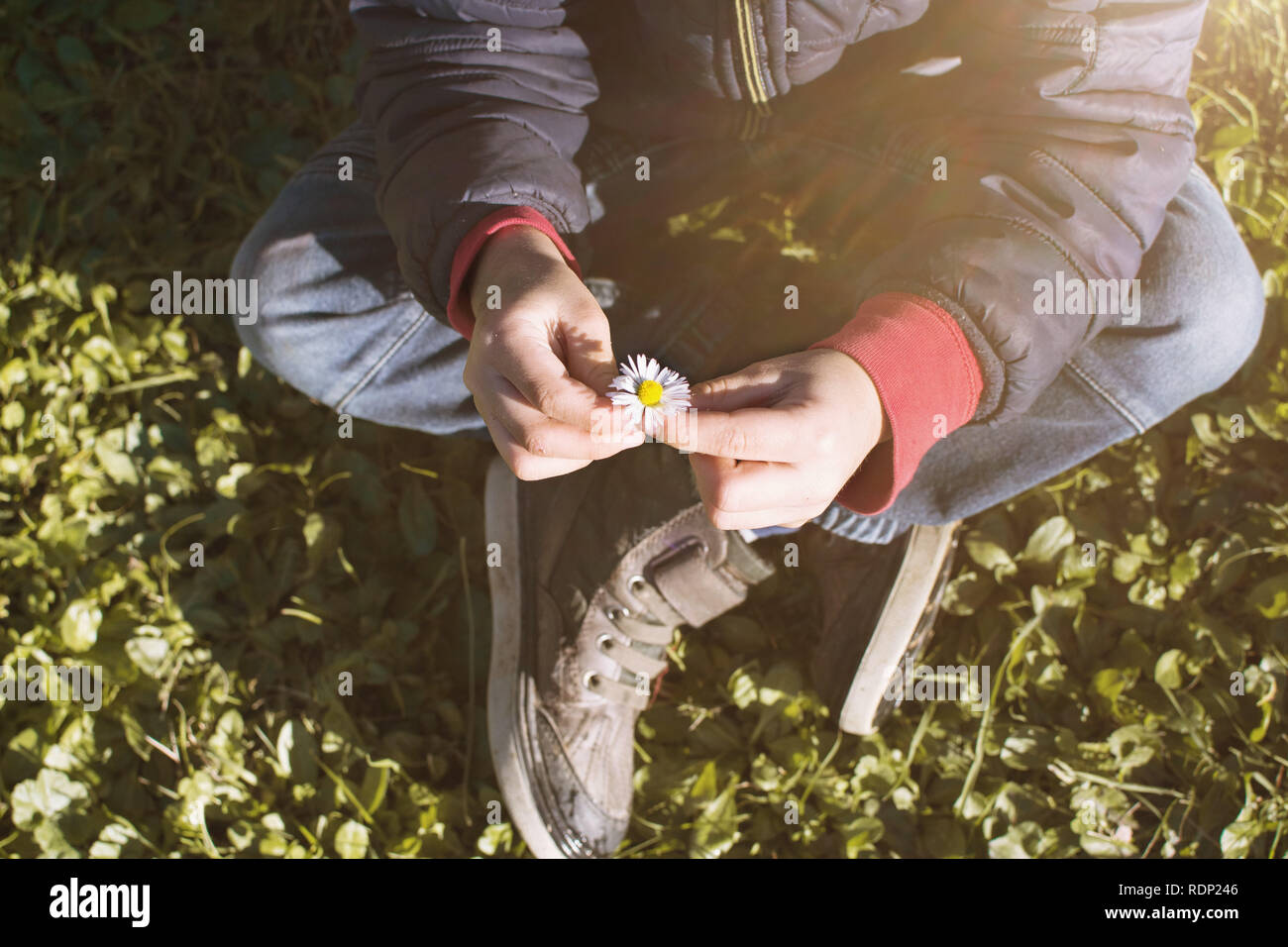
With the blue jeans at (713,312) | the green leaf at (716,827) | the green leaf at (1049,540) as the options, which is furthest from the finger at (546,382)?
the green leaf at (1049,540)

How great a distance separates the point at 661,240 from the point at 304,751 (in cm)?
119

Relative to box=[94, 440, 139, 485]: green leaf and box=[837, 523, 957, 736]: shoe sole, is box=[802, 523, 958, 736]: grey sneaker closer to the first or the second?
box=[837, 523, 957, 736]: shoe sole

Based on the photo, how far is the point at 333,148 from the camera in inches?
64.2

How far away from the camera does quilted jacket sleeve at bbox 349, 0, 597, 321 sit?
128 centimetres

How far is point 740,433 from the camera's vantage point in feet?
3.35

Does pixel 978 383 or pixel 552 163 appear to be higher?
pixel 552 163

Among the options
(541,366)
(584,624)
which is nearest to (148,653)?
(584,624)

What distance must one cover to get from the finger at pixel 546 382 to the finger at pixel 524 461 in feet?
0.27

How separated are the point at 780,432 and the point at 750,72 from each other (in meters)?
0.64

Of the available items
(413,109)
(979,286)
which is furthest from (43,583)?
(979,286)

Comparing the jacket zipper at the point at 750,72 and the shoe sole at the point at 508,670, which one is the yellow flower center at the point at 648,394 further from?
the shoe sole at the point at 508,670

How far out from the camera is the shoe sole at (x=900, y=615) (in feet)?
5.49

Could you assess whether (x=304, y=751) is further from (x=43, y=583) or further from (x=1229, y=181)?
(x=1229, y=181)

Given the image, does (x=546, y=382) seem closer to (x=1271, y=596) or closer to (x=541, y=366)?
(x=541, y=366)
